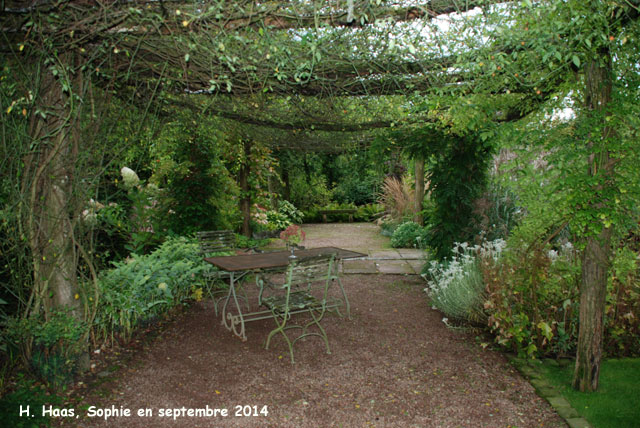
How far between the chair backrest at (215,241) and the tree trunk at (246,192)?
3.88 metres

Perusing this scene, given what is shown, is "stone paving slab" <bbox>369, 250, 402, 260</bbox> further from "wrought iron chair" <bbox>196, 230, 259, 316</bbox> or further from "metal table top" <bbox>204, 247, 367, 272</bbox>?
"metal table top" <bbox>204, 247, 367, 272</bbox>

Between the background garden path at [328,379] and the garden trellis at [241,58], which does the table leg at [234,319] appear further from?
the garden trellis at [241,58]

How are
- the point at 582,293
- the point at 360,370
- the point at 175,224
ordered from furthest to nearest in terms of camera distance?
the point at 175,224 < the point at 360,370 < the point at 582,293

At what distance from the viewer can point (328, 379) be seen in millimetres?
3199

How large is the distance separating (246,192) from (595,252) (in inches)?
295

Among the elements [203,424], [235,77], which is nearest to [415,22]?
[235,77]

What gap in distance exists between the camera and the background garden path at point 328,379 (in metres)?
2.67

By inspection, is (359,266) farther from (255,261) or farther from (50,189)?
(50,189)

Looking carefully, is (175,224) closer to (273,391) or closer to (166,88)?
(166,88)

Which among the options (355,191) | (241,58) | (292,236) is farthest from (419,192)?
(355,191)

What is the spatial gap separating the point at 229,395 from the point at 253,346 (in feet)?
2.91

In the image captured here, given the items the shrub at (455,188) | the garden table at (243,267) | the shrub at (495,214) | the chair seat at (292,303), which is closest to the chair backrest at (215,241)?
the garden table at (243,267)

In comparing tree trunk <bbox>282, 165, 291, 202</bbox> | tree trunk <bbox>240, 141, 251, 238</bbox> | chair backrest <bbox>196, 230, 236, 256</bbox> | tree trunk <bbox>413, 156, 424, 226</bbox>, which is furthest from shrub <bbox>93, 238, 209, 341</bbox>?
tree trunk <bbox>282, 165, 291, 202</bbox>

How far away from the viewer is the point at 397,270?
7.12 m
